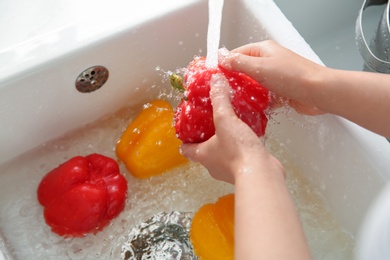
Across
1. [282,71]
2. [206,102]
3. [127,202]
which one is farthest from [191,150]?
[127,202]

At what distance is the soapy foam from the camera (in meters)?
1.03

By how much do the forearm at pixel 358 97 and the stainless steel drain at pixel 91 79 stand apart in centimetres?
43

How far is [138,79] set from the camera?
3.71 feet

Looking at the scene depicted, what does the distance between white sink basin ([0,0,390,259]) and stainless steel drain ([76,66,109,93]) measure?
12 millimetres

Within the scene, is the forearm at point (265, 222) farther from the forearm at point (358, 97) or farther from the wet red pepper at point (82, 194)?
the wet red pepper at point (82, 194)

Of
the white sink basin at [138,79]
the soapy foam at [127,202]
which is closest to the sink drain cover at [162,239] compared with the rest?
the soapy foam at [127,202]

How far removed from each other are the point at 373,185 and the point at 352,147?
71 millimetres

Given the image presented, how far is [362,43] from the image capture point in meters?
1.05

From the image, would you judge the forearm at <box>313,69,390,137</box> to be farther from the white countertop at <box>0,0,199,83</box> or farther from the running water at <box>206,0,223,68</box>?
the white countertop at <box>0,0,199,83</box>

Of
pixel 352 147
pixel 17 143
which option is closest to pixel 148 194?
pixel 17 143

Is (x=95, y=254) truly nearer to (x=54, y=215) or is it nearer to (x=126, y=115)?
(x=54, y=215)

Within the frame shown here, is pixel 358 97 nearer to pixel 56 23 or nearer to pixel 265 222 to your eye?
pixel 265 222

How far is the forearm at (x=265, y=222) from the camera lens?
632 mm

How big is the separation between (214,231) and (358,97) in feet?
1.13
